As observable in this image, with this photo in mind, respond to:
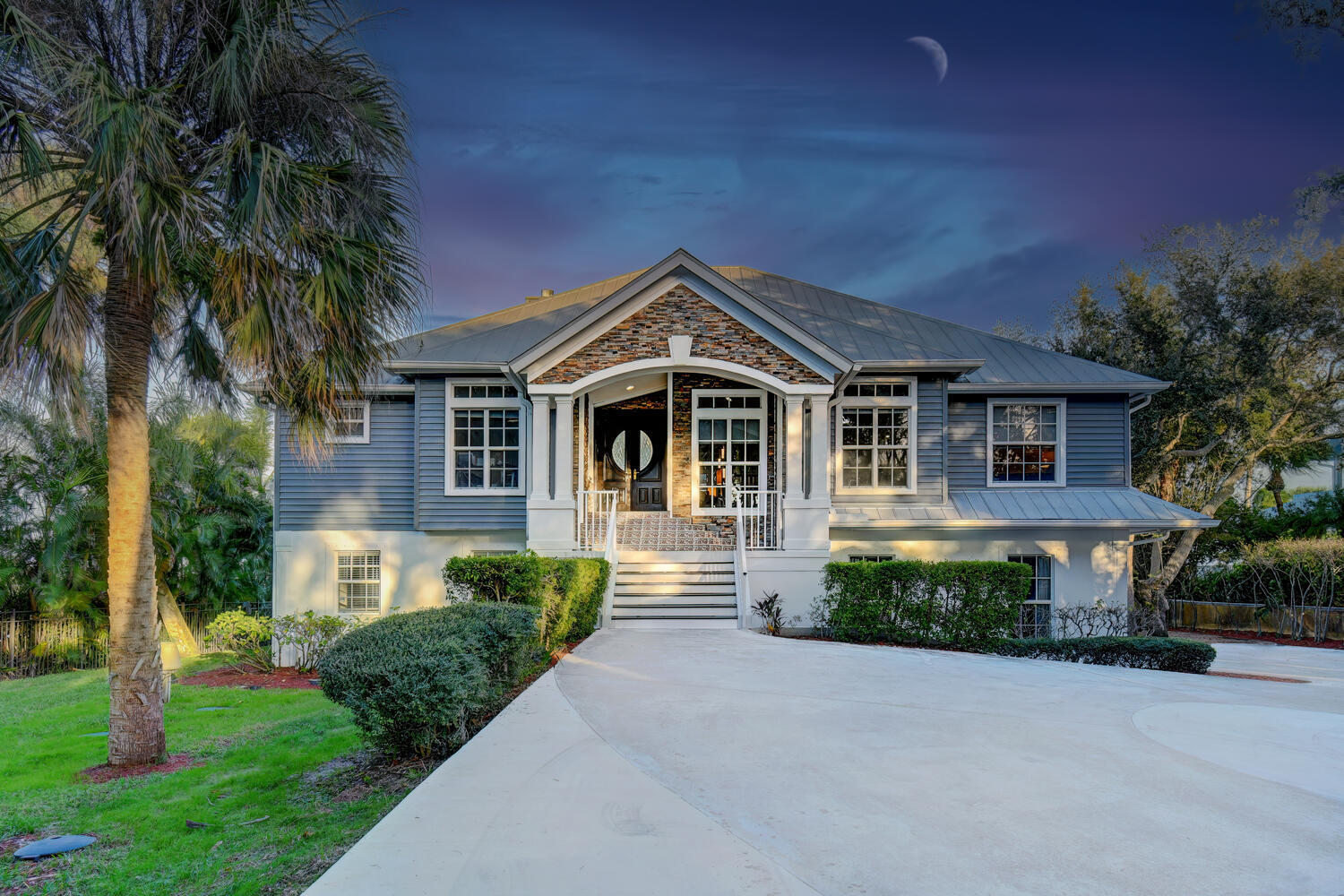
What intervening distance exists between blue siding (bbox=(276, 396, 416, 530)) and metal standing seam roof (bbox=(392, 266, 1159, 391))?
5.94 ft

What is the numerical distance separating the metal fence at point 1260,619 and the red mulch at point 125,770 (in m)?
21.5

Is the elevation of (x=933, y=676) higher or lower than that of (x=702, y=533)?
lower

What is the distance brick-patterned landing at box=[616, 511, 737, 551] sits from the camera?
1461 centimetres

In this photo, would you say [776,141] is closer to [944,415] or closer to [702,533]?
[944,415]

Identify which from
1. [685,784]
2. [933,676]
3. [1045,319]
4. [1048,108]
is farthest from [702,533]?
[1045,319]

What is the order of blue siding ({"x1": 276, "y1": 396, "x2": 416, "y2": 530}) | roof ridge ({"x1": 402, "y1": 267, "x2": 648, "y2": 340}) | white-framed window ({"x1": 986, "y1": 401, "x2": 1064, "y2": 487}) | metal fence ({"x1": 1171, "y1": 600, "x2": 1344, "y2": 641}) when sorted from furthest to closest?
1. roof ridge ({"x1": 402, "y1": 267, "x2": 648, "y2": 340})
2. metal fence ({"x1": 1171, "y1": 600, "x2": 1344, "y2": 641})
3. white-framed window ({"x1": 986, "y1": 401, "x2": 1064, "y2": 487})
4. blue siding ({"x1": 276, "y1": 396, "x2": 416, "y2": 530})

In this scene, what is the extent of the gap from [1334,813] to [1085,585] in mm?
12088

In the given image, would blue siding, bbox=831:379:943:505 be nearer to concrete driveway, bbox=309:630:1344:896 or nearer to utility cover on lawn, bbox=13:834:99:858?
concrete driveway, bbox=309:630:1344:896

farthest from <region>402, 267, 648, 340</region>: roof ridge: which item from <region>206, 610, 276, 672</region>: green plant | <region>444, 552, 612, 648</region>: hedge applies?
<region>444, 552, 612, 648</region>: hedge

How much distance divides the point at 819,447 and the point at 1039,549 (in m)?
5.30

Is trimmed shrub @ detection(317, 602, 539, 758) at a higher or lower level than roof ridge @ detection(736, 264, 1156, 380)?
lower

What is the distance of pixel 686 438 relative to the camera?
53.2 feet

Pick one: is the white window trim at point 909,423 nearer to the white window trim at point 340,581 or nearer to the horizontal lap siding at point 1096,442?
the horizontal lap siding at point 1096,442

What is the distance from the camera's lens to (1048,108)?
18.9 m
